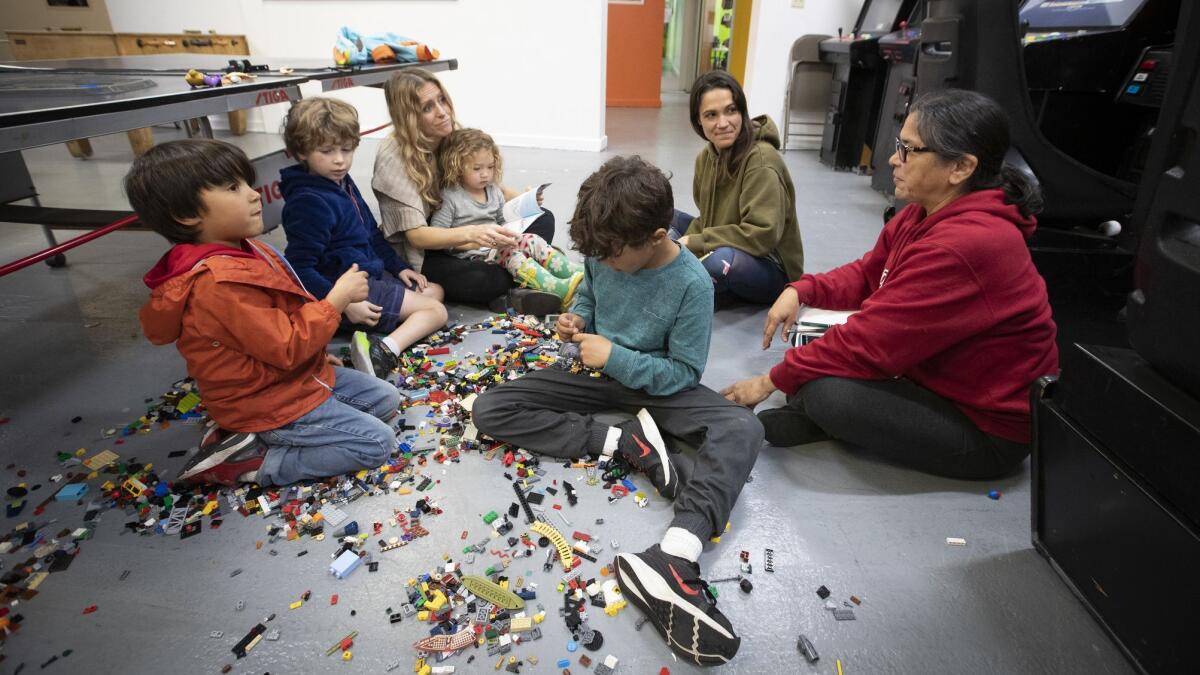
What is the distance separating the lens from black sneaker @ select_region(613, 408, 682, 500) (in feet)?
4.78

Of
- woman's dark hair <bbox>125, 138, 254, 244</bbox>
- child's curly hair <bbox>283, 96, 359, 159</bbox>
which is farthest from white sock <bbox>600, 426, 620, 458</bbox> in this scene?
child's curly hair <bbox>283, 96, 359, 159</bbox>

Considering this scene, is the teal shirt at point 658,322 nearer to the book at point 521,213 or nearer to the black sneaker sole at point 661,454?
the black sneaker sole at point 661,454

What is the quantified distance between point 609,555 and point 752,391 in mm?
627

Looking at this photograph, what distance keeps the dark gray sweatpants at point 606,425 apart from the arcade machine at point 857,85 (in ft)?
13.5

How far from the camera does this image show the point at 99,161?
507 centimetres

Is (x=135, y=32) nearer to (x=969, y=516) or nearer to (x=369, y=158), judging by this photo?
(x=369, y=158)

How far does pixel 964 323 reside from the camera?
1356 mm

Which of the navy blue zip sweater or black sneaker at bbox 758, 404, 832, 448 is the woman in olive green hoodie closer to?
black sneaker at bbox 758, 404, 832, 448

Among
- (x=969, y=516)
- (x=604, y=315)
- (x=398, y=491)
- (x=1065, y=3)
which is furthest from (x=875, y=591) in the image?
(x=1065, y=3)

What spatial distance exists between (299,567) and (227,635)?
6.9 inches

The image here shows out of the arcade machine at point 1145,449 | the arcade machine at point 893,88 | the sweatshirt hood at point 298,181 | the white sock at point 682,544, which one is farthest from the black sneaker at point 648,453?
the arcade machine at point 893,88

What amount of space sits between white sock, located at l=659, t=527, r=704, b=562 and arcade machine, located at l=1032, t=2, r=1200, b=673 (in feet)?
2.36

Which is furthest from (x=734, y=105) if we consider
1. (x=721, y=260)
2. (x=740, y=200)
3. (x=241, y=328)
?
(x=241, y=328)

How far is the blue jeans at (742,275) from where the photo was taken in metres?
2.32
